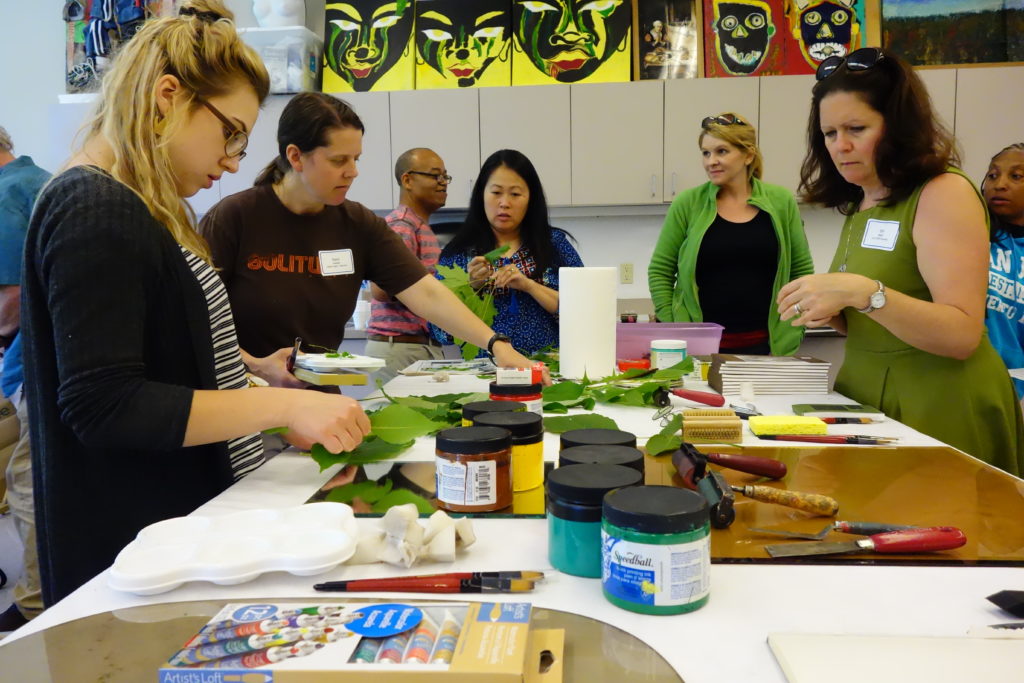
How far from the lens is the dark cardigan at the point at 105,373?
0.94 metres

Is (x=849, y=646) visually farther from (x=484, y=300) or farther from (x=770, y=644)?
(x=484, y=300)

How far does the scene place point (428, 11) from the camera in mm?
4293

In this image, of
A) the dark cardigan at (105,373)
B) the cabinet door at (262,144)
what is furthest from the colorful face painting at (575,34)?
the dark cardigan at (105,373)

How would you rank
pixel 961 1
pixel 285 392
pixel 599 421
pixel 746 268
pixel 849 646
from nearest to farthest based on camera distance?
pixel 849 646, pixel 285 392, pixel 599 421, pixel 746 268, pixel 961 1

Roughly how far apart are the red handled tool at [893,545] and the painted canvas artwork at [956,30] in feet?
13.0

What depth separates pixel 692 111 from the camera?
3984 millimetres

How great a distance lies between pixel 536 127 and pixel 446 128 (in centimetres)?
49

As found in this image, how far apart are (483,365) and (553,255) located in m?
0.59

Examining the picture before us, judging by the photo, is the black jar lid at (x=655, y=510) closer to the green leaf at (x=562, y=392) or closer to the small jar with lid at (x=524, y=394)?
the small jar with lid at (x=524, y=394)

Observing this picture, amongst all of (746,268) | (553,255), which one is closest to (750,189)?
(746,268)

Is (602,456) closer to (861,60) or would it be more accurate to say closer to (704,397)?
(704,397)

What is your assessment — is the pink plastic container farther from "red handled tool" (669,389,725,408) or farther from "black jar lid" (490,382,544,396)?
"black jar lid" (490,382,544,396)

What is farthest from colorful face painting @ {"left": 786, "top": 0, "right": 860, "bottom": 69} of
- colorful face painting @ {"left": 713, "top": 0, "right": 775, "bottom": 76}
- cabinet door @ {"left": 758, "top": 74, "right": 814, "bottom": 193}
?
cabinet door @ {"left": 758, "top": 74, "right": 814, "bottom": 193}

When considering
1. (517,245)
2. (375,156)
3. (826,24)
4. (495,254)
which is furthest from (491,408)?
(826,24)
